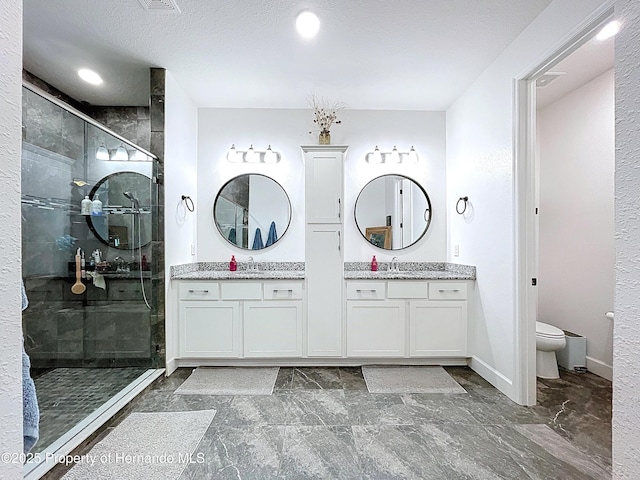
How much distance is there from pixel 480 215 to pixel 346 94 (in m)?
1.69

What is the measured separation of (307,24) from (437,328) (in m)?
2.66

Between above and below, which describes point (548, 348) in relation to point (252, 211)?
below

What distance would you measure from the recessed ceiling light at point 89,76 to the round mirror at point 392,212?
2.68 meters

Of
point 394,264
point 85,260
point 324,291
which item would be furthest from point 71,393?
point 394,264

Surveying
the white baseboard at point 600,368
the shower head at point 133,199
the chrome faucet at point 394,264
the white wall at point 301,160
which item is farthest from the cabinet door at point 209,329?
the white baseboard at point 600,368

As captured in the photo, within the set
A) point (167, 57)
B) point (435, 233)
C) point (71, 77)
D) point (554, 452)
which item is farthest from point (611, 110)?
point (71, 77)

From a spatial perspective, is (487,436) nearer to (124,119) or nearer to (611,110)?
(611,110)

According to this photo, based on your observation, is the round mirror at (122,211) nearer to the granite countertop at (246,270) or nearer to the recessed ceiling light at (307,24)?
the granite countertop at (246,270)

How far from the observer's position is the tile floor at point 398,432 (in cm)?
169

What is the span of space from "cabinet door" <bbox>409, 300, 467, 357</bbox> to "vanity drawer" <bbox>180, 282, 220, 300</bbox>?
1847mm

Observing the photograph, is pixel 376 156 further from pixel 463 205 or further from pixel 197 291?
pixel 197 291

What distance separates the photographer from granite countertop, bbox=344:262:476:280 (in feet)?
10.2

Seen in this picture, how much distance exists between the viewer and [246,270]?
3.57 m

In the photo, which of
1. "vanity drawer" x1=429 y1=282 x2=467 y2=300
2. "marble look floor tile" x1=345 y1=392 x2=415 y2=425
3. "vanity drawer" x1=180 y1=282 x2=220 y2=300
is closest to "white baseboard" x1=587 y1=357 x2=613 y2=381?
"vanity drawer" x1=429 y1=282 x2=467 y2=300
